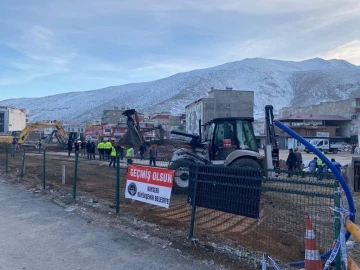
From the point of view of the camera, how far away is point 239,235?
6.35m

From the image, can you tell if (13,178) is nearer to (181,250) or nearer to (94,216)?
(94,216)

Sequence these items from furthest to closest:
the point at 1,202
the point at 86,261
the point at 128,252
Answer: the point at 1,202, the point at 128,252, the point at 86,261

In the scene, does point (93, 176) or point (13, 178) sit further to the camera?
point (13, 178)

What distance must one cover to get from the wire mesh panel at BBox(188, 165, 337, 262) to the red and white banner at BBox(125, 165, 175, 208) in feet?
1.70

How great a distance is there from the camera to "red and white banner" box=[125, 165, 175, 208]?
6.74m

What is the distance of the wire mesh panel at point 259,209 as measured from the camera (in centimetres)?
535

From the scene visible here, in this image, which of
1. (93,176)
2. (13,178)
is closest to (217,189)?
(93,176)

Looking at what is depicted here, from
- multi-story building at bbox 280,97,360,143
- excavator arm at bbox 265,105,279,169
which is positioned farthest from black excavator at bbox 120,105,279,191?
multi-story building at bbox 280,97,360,143

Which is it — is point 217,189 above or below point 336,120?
below

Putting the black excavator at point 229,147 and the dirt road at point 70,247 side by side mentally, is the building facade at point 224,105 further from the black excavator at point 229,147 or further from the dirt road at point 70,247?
the dirt road at point 70,247

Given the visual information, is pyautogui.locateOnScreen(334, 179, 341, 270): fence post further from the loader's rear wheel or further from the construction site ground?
the loader's rear wheel

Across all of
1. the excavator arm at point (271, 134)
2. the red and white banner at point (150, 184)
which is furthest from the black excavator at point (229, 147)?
the red and white banner at point (150, 184)

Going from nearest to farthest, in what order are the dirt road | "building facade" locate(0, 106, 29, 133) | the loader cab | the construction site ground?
the dirt road → the construction site ground → the loader cab → "building facade" locate(0, 106, 29, 133)

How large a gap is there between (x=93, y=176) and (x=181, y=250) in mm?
8544
